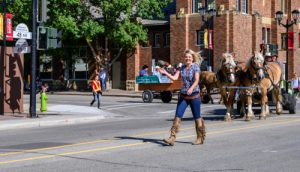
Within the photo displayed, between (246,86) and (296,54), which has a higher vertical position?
(296,54)

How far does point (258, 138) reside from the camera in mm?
12586

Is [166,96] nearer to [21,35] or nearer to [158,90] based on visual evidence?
[158,90]

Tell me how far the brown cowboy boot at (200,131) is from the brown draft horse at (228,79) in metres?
5.37

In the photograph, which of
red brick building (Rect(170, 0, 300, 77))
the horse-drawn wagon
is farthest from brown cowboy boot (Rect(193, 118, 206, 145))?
red brick building (Rect(170, 0, 300, 77))

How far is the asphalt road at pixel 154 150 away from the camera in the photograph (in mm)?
9141

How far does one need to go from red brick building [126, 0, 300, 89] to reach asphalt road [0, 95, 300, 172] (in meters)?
28.9

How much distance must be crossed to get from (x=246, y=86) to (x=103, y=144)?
6.82 meters

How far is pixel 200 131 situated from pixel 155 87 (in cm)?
1794

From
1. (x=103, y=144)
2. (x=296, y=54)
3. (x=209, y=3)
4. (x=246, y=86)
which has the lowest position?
(x=103, y=144)

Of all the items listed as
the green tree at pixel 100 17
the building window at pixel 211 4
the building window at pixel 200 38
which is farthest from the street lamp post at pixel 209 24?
the green tree at pixel 100 17

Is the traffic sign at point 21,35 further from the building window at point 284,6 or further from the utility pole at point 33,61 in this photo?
the building window at point 284,6

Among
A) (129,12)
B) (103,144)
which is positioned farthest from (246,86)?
(129,12)

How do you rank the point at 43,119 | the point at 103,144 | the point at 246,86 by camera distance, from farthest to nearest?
the point at 43,119 → the point at 246,86 → the point at 103,144

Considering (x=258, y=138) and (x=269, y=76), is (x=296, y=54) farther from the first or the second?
(x=258, y=138)
